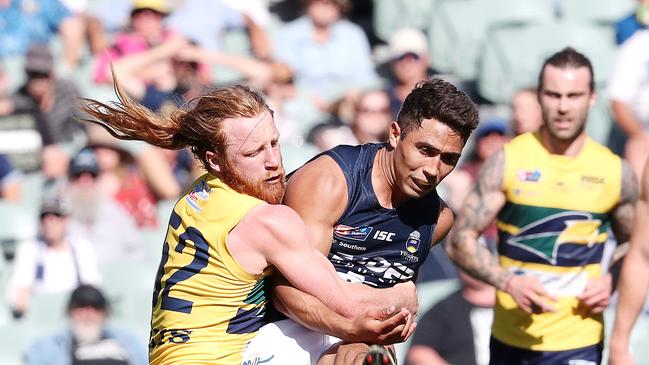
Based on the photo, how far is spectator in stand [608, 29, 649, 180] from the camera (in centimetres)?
888

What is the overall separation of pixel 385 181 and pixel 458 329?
296 centimetres

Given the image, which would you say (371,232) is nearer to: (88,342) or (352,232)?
(352,232)

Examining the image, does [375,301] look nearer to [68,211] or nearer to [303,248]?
[303,248]

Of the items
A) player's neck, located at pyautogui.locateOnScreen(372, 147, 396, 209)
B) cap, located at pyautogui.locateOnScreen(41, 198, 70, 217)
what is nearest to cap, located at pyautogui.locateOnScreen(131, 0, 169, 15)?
cap, located at pyautogui.locateOnScreen(41, 198, 70, 217)

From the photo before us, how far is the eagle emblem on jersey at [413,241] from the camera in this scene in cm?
506

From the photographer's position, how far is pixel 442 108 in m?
4.82

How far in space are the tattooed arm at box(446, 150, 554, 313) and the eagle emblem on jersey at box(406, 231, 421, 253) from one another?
3.56 feet

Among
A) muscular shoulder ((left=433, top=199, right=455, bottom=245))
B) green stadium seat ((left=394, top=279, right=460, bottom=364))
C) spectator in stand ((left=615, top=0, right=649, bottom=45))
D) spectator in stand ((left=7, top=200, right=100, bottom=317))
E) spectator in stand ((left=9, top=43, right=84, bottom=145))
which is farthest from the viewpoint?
spectator in stand ((left=615, top=0, right=649, bottom=45))

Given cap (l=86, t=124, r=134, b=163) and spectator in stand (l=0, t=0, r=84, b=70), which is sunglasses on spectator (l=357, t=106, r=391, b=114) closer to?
cap (l=86, t=124, r=134, b=163)

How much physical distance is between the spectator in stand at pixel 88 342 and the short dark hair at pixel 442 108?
3308mm

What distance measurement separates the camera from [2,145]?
9.47 m

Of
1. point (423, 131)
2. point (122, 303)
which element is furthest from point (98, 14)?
point (423, 131)

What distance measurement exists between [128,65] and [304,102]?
1.52 metres

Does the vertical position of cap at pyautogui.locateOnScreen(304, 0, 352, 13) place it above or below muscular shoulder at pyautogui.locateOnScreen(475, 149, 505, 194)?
above
